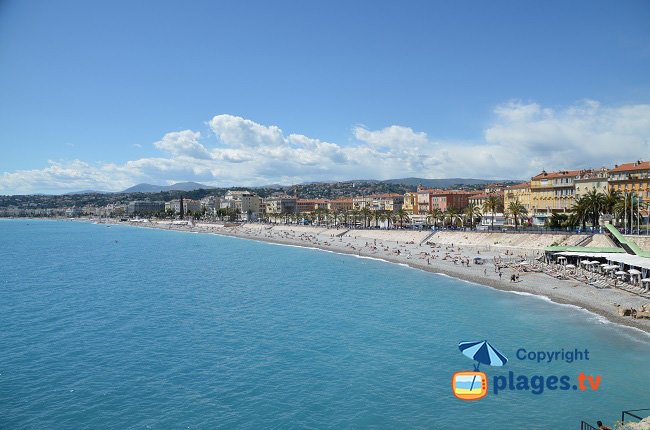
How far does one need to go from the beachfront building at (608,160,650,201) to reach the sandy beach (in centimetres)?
1874

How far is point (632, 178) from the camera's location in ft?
221

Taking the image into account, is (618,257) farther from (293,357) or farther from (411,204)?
(411,204)

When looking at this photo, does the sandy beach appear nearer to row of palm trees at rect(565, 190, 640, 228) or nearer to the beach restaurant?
the beach restaurant

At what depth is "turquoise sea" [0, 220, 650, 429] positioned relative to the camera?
59.1 ft

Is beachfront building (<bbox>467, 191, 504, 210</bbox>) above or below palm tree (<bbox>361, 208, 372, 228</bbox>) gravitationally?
above

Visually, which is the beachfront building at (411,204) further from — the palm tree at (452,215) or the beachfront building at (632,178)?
the beachfront building at (632,178)

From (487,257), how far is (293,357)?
3903 cm

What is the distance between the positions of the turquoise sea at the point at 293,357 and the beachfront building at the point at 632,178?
127ft

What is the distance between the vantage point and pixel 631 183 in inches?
2660

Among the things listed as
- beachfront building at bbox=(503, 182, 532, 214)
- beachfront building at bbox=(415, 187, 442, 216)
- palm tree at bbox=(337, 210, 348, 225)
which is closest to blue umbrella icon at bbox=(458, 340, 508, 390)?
beachfront building at bbox=(503, 182, 532, 214)

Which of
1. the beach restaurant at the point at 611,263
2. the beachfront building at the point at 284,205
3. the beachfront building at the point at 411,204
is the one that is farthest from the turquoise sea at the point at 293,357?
the beachfront building at the point at 284,205

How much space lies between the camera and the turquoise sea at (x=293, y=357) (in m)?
18.0

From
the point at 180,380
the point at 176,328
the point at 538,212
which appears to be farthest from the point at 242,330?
the point at 538,212

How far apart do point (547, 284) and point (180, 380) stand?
1205 inches
